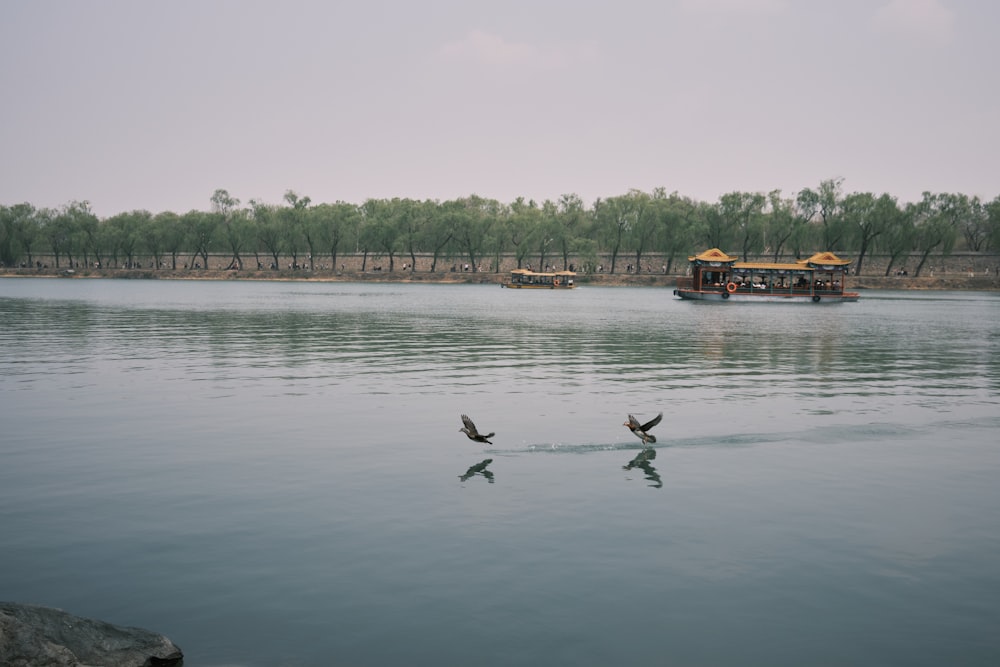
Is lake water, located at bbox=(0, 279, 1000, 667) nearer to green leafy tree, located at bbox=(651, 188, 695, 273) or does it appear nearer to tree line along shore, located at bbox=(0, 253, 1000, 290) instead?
green leafy tree, located at bbox=(651, 188, 695, 273)

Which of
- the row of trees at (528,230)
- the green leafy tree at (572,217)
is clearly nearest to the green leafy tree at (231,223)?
the row of trees at (528,230)

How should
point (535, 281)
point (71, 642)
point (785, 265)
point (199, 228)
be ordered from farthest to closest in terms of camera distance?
point (199, 228) < point (535, 281) < point (785, 265) < point (71, 642)

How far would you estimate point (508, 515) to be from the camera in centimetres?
1219

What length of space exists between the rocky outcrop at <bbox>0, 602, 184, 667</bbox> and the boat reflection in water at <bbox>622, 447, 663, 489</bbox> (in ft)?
28.1

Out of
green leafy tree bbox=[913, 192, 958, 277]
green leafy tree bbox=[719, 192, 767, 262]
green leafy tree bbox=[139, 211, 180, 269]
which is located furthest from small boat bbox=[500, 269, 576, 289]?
green leafy tree bbox=[139, 211, 180, 269]

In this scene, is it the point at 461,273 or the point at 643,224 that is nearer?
the point at 643,224

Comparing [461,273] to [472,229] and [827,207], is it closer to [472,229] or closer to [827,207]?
[472,229]

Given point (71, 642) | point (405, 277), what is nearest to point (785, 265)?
point (405, 277)

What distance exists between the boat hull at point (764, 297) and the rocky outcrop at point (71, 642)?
9188 centimetres

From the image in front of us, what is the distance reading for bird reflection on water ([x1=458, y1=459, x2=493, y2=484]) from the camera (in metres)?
14.4

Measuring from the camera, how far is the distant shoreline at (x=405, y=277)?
13200cm

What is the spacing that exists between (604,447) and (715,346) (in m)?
24.6

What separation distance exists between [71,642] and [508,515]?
6215 millimetres

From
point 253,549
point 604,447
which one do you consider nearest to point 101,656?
point 253,549
